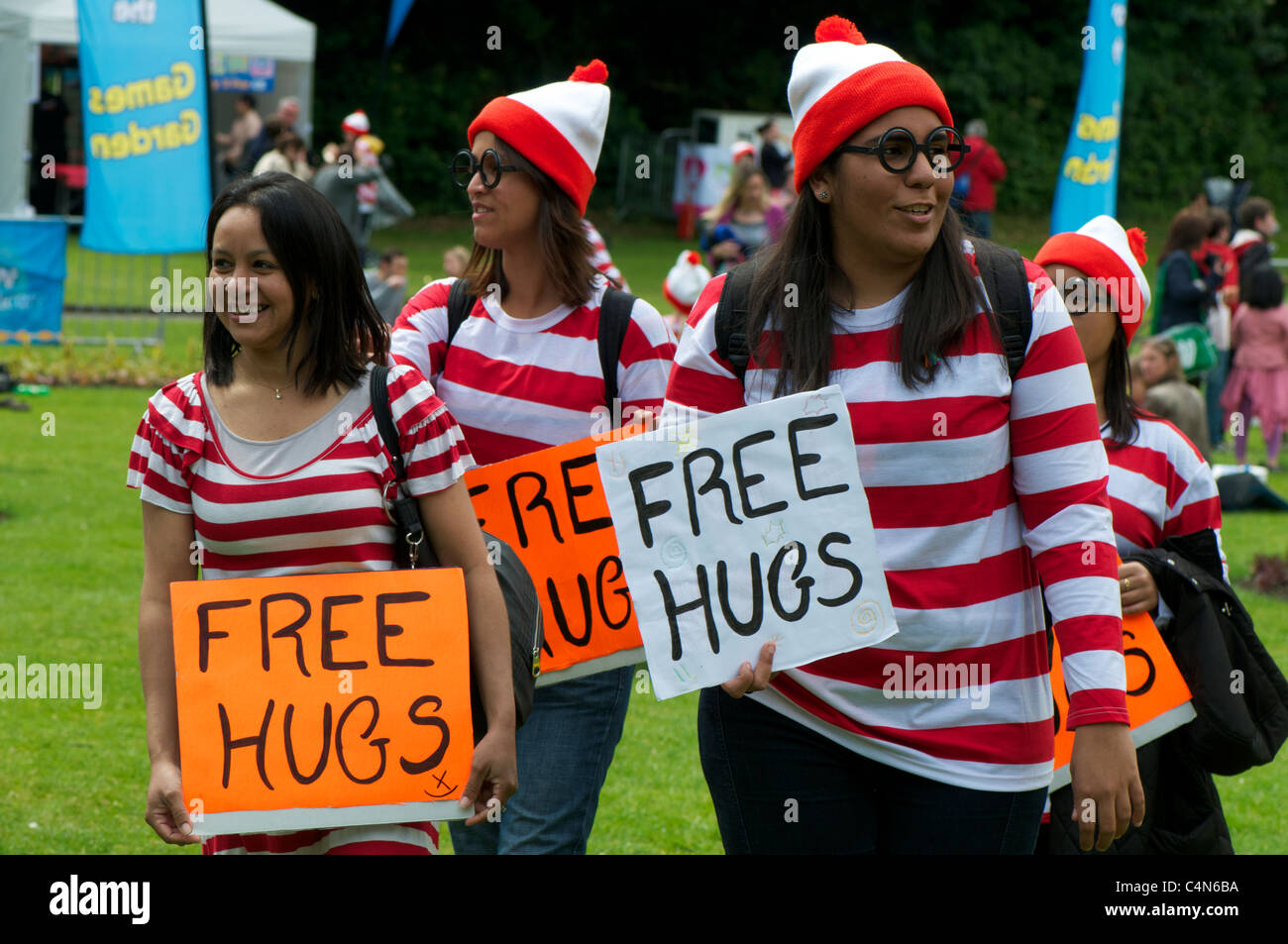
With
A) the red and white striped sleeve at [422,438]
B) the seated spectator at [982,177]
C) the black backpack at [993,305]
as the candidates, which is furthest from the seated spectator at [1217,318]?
the red and white striped sleeve at [422,438]

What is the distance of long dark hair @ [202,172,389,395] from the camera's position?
3047 mm

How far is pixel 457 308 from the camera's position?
13.6 ft

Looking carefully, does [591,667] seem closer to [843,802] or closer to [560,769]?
[560,769]

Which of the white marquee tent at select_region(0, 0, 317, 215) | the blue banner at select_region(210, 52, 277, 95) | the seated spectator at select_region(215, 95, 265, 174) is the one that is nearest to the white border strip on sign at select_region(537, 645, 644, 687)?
the white marquee tent at select_region(0, 0, 317, 215)

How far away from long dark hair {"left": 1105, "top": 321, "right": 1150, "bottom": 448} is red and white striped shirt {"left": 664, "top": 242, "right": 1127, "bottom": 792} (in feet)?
3.07

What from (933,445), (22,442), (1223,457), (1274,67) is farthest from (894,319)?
(1274,67)

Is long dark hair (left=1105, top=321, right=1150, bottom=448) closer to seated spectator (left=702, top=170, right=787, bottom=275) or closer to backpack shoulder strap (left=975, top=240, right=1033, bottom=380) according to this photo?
backpack shoulder strap (left=975, top=240, right=1033, bottom=380)

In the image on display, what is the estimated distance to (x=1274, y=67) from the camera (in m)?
40.4

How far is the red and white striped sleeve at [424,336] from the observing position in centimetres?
407

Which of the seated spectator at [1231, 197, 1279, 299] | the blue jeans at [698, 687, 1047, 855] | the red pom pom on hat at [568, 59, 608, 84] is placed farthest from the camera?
the seated spectator at [1231, 197, 1279, 299]

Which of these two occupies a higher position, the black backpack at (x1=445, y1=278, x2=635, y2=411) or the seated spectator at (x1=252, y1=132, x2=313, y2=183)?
the seated spectator at (x1=252, y1=132, x2=313, y2=183)

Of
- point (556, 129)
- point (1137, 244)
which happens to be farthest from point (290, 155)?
point (1137, 244)

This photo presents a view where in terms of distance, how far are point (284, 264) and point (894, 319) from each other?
114 cm
